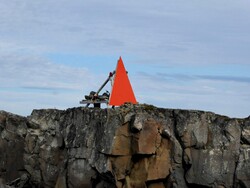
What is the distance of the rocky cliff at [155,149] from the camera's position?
51.2m

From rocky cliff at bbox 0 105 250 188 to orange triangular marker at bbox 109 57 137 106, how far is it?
3480 mm

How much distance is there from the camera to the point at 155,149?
51.3m

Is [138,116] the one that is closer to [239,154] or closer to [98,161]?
[98,161]

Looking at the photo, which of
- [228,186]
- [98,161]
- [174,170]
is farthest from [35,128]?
[228,186]

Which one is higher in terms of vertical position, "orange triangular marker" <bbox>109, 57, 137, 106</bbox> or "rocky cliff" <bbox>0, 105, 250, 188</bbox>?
"orange triangular marker" <bbox>109, 57, 137, 106</bbox>

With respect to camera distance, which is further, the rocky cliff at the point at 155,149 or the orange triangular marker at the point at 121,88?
the orange triangular marker at the point at 121,88

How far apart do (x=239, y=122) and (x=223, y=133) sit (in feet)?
5.13

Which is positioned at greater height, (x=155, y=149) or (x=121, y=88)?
(x=121, y=88)

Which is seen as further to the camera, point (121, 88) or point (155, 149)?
point (121, 88)

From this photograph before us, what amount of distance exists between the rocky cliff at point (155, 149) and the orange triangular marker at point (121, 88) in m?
3.48

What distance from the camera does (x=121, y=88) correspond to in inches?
2239

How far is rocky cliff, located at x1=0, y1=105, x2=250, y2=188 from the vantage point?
5125 centimetres

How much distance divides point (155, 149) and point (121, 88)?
297 inches

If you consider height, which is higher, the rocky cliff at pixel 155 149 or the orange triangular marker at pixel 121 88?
the orange triangular marker at pixel 121 88
